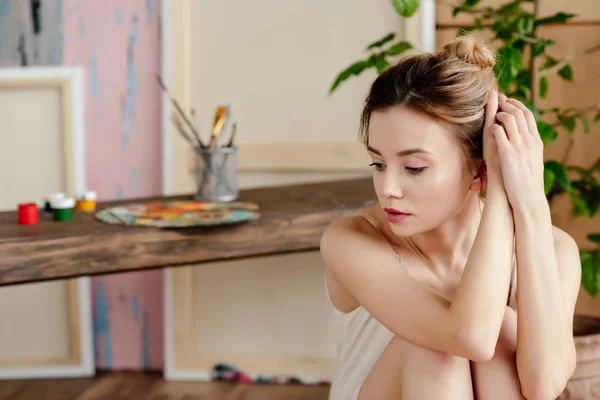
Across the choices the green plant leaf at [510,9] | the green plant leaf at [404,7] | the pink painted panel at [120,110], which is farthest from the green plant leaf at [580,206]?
the pink painted panel at [120,110]

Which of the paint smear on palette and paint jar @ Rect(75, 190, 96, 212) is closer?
paint jar @ Rect(75, 190, 96, 212)

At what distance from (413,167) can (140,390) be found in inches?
63.7

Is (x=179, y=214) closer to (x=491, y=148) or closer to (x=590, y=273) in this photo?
(x=491, y=148)

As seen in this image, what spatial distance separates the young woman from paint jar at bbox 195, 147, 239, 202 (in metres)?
0.92

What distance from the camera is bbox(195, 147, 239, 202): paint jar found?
2279 millimetres

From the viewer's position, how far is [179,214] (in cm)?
211

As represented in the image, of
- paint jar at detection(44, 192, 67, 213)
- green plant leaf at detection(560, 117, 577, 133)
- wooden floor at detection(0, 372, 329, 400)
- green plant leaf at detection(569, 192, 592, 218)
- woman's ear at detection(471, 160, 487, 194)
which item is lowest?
wooden floor at detection(0, 372, 329, 400)

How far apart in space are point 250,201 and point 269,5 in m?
0.73

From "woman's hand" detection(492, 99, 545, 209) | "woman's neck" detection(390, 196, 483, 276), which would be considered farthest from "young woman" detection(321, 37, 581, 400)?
"woman's neck" detection(390, 196, 483, 276)

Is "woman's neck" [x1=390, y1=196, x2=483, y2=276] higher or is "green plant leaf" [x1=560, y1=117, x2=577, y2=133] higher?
"green plant leaf" [x1=560, y1=117, x2=577, y2=133]

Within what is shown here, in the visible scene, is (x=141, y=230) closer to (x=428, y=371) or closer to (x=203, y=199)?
(x=203, y=199)

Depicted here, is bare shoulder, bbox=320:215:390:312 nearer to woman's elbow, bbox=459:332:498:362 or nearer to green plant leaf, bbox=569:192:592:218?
woman's elbow, bbox=459:332:498:362

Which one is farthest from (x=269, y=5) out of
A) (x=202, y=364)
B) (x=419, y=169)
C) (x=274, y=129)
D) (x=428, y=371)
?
(x=428, y=371)

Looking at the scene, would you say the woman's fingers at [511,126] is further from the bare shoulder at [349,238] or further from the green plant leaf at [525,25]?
the green plant leaf at [525,25]
